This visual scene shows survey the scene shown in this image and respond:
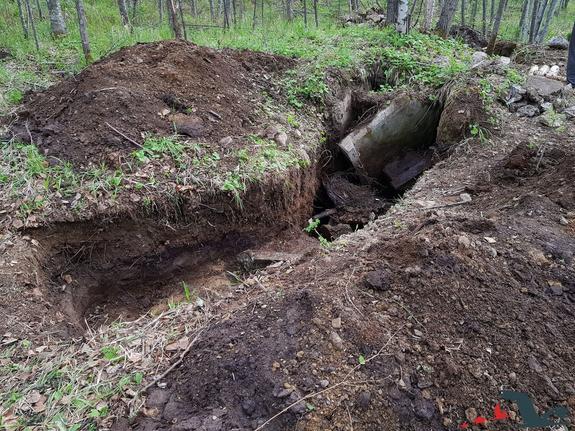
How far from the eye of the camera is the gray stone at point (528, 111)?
16.2 feet

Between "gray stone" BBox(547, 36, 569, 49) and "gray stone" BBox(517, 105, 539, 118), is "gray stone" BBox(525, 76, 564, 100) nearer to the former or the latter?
"gray stone" BBox(517, 105, 539, 118)

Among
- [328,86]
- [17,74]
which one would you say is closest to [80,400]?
[328,86]

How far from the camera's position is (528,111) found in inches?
196

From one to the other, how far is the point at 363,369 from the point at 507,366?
0.70 m

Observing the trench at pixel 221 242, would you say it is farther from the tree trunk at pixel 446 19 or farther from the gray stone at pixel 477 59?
the tree trunk at pixel 446 19

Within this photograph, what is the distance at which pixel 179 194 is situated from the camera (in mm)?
3770

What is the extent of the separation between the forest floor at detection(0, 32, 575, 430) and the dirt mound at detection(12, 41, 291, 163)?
2 centimetres

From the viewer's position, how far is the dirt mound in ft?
12.9

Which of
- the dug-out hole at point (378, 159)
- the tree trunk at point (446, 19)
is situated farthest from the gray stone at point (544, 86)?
the tree trunk at point (446, 19)

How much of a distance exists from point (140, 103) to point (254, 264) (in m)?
2.00

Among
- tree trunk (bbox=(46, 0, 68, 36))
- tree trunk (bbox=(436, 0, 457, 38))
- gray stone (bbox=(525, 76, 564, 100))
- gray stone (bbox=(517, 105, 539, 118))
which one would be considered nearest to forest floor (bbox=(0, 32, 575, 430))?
gray stone (bbox=(517, 105, 539, 118))

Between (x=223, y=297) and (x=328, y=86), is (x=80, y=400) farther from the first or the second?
(x=328, y=86)

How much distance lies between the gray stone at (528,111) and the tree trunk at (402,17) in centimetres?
268

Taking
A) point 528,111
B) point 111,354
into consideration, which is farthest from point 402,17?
point 111,354
